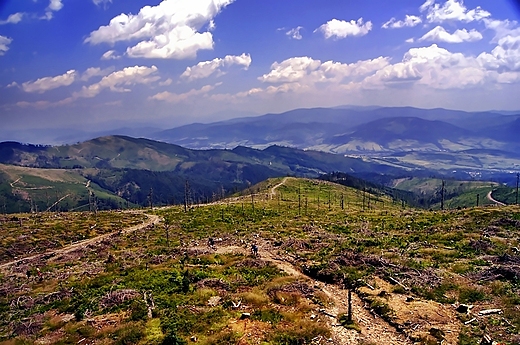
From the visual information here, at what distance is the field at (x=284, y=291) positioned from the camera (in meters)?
21.7

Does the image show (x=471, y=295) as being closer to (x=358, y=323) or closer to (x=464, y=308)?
(x=464, y=308)

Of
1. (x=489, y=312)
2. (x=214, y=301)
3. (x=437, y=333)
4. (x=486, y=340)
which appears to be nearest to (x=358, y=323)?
(x=437, y=333)

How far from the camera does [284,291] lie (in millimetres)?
28469

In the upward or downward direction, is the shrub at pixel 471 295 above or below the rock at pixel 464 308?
below

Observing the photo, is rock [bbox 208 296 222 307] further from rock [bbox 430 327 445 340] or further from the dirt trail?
rock [bbox 430 327 445 340]

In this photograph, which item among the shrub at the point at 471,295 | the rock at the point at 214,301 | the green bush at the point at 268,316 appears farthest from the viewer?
the rock at the point at 214,301

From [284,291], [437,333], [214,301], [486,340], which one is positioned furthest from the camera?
[284,291]

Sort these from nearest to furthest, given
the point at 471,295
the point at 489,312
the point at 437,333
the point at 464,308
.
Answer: the point at 437,333 → the point at 489,312 → the point at 464,308 → the point at 471,295

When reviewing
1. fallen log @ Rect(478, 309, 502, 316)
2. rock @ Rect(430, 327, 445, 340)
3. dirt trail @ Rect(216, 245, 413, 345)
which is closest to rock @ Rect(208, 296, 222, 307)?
dirt trail @ Rect(216, 245, 413, 345)

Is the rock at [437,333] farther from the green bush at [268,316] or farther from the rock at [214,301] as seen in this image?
the rock at [214,301]

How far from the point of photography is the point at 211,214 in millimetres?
94188

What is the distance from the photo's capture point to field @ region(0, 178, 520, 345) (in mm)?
21688

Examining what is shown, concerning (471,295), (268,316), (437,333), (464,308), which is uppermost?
(437,333)

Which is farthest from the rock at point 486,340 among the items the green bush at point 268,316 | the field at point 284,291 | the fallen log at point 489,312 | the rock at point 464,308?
the green bush at point 268,316
